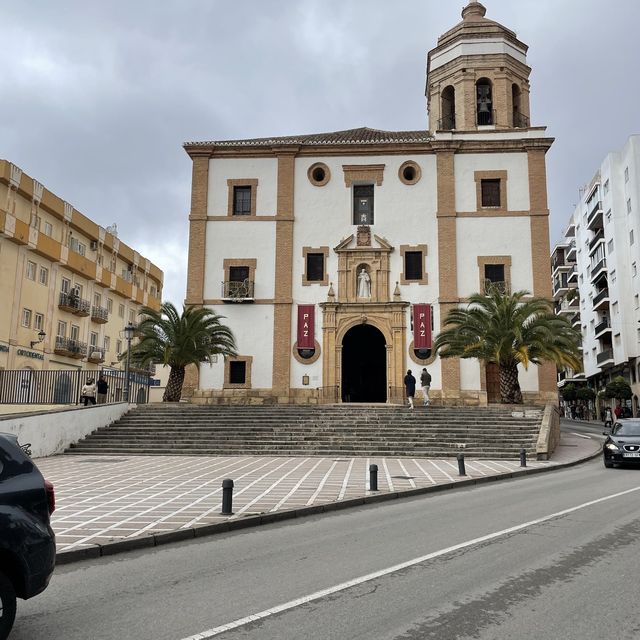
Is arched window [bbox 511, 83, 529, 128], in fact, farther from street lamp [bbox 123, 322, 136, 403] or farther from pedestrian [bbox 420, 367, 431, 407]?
street lamp [bbox 123, 322, 136, 403]

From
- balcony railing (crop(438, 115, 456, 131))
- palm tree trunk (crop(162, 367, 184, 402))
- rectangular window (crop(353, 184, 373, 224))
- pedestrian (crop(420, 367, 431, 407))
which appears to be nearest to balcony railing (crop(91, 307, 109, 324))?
palm tree trunk (crop(162, 367, 184, 402))

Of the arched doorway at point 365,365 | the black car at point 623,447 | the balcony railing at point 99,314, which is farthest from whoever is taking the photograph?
the balcony railing at point 99,314

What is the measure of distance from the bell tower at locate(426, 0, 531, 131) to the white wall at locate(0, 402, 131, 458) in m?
22.5

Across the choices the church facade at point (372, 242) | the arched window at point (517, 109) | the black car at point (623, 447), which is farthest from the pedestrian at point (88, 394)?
the arched window at point (517, 109)

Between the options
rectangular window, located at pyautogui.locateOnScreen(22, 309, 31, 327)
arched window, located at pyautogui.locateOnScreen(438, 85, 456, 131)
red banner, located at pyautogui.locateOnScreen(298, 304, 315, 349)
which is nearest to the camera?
red banner, located at pyautogui.locateOnScreen(298, 304, 315, 349)

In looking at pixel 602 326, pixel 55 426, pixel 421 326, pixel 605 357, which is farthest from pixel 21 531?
pixel 602 326

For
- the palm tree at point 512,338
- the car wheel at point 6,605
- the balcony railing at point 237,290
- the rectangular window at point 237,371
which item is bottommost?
the car wheel at point 6,605

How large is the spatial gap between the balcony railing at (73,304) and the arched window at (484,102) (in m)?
25.6

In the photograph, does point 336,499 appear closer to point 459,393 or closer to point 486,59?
point 459,393

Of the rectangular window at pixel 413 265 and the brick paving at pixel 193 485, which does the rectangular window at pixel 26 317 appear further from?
the rectangular window at pixel 413 265

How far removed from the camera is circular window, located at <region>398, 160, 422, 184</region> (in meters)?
33.2

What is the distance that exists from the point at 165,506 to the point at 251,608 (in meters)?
5.37

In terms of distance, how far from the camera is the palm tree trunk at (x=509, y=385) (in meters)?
26.3

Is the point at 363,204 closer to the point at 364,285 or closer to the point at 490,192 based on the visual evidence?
the point at 364,285
